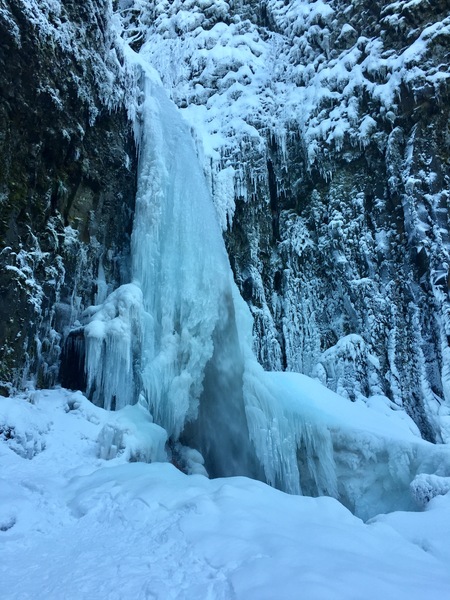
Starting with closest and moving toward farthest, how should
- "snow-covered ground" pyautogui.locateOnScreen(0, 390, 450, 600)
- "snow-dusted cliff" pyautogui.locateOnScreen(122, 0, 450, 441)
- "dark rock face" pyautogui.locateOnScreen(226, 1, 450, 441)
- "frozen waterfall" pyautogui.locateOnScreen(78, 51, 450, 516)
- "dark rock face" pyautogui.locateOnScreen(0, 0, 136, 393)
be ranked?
"snow-covered ground" pyautogui.locateOnScreen(0, 390, 450, 600)
"dark rock face" pyautogui.locateOnScreen(0, 0, 136, 393)
"frozen waterfall" pyautogui.locateOnScreen(78, 51, 450, 516)
"dark rock face" pyautogui.locateOnScreen(226, 1, 450, 441)
"snow-dusted cliff" pyautogui.locateOnScreen(122, 0, 450, 441)

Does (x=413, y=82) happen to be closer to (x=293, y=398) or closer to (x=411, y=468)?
(x=293, y=398)

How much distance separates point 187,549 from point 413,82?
1220 centimetres

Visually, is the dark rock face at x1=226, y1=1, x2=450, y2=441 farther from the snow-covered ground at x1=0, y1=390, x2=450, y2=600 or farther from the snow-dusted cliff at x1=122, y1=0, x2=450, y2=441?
the snow-covered ground at x1=0, y1=390, x2=450, y2=600

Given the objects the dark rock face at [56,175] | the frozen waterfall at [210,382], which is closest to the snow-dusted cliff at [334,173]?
the frozen waterfall at [210,382]

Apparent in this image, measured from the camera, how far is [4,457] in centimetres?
538

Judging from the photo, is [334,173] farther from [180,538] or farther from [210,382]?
[180,538]

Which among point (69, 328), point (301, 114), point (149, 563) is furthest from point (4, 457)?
point (301, 114)

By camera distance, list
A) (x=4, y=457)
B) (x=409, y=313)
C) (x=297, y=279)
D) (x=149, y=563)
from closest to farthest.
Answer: (x=149, y=563) → (x=4, y=457) → (x=409, y=313) → (x=297, y=279)

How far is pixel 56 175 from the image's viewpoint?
9.12 m

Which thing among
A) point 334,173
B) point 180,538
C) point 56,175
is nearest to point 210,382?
point 56,175

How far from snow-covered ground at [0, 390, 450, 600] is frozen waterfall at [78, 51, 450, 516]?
266 centimetres

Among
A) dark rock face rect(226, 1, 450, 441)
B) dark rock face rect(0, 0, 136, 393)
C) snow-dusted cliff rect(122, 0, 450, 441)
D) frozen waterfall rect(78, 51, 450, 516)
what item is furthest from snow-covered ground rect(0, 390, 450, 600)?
snow-dusted cliff rect(122, 0, 450, 441)

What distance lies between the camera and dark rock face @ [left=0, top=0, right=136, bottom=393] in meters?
7.70

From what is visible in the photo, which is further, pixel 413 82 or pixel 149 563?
pixel 413 82
